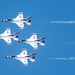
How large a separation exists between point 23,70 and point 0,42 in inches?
33.7

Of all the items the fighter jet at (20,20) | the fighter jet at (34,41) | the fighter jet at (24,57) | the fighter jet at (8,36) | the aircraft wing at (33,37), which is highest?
the fighter jet at (20,20)

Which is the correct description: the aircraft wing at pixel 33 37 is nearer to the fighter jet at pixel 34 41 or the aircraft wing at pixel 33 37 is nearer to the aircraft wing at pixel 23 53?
the fighter jet at pixel 34 41

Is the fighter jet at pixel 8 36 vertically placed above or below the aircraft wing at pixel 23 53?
above

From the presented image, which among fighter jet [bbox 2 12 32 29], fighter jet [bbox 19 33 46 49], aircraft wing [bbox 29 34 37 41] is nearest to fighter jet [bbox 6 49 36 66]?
fighter jet [bbox 19 33 46 49]

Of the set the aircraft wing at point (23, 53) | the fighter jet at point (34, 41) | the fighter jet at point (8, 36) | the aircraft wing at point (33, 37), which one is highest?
the fighter jet at point (8, 36)

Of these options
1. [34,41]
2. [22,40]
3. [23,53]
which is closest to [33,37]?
[34,41]

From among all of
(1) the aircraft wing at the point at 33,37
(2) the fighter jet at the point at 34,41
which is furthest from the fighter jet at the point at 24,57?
(1) the aircraft wing at the point at 33,37

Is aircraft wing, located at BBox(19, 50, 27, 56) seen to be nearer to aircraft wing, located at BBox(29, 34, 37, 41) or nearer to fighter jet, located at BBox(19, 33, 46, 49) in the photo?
fighter jet, located at BBox(19, 33, 46, 49)

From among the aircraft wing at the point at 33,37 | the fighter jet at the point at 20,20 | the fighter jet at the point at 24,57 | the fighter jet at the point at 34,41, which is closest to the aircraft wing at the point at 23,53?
the fighter jet at the point at 24,57

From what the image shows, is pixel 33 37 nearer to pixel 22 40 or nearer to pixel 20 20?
pixel 22 40

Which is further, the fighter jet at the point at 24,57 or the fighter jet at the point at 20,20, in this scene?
the fighter jet at the point at 20,20

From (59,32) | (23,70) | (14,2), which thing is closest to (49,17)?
(59,32)

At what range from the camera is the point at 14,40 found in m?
7.68

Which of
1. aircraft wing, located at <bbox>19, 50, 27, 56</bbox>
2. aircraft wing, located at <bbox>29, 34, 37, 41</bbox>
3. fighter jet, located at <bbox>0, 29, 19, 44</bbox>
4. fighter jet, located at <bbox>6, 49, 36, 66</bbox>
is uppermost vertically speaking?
fighter jet, located at <bbox>0, 29, 19, 44</bbox>
